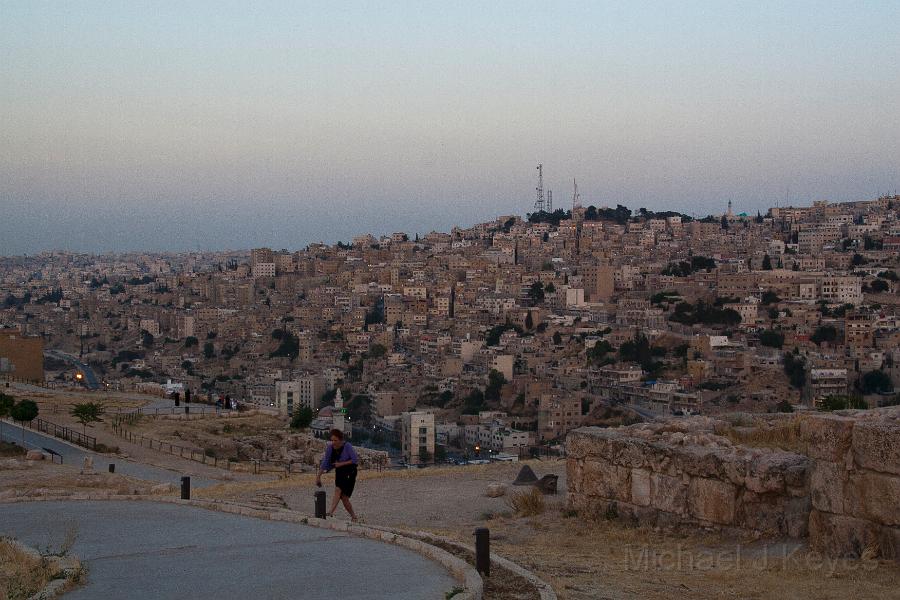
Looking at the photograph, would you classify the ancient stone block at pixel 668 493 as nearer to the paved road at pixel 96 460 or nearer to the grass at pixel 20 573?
the grass at pixel 20 573

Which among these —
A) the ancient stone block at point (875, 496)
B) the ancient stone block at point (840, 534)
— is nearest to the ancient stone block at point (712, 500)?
the ancient stone block at point (840, 534)

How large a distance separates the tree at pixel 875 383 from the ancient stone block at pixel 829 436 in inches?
2280

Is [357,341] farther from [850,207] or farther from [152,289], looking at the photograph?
[850,207]

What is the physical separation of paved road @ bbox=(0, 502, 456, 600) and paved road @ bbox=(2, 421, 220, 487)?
7.19m

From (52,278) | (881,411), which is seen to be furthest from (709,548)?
(52,278)

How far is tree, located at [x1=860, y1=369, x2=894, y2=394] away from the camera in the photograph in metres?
61.6

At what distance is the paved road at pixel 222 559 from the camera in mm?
5598

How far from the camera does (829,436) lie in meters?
6.98

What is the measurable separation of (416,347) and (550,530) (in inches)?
3534

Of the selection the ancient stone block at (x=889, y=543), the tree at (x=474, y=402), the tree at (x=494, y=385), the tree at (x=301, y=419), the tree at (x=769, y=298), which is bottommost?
the tree at (x=474, y=402)

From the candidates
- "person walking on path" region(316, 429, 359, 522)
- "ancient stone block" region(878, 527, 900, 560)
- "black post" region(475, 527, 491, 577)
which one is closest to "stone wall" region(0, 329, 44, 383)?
"person walking on path" region(316, 429, 359, 522)

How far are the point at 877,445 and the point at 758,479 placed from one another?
4.00 feet

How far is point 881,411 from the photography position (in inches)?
291

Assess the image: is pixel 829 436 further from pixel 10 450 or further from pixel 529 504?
pixel 10 450
